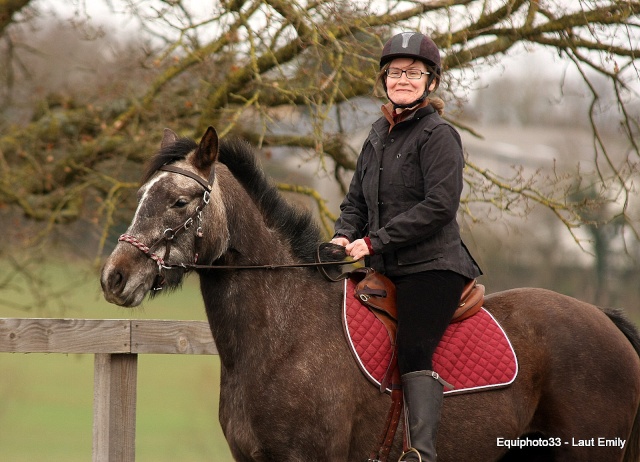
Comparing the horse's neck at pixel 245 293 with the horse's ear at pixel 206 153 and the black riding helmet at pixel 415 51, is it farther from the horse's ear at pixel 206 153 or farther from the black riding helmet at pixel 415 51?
the black riding helmet at pixel 415 51

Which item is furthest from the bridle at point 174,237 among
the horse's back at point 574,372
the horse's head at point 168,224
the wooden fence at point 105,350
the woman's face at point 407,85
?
the horse's back at point 574,372

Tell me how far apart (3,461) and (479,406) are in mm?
8984

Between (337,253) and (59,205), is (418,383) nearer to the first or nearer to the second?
(337,253)

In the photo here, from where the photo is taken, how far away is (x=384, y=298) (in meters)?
3.83

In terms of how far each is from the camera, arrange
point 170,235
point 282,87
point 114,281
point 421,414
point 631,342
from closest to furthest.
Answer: point 114,281 < point 170,235 < point 421,414 < point 631,342 < point 282,87

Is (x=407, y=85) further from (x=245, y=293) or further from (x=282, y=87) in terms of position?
(x=282, y=87)

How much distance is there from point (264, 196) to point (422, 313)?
96 cm

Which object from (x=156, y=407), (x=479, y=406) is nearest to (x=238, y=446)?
(x=479, y=406)

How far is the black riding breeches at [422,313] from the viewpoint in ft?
12.0

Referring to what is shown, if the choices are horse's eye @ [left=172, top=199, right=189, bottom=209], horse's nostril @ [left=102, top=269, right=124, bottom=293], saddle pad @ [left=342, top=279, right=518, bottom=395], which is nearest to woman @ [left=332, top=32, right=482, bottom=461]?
saddle pad @ [left=342, top=279, right=518, bottom=395]

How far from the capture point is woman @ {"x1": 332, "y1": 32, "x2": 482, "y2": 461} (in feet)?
11.9

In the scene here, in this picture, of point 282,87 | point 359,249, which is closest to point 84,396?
point 282,87

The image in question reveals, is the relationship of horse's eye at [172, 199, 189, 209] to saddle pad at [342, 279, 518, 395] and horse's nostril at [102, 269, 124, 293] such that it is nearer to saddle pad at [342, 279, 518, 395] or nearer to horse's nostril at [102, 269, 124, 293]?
horse's nostril at [102, 269, 124, 293]

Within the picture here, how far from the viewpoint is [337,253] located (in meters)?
3.87
